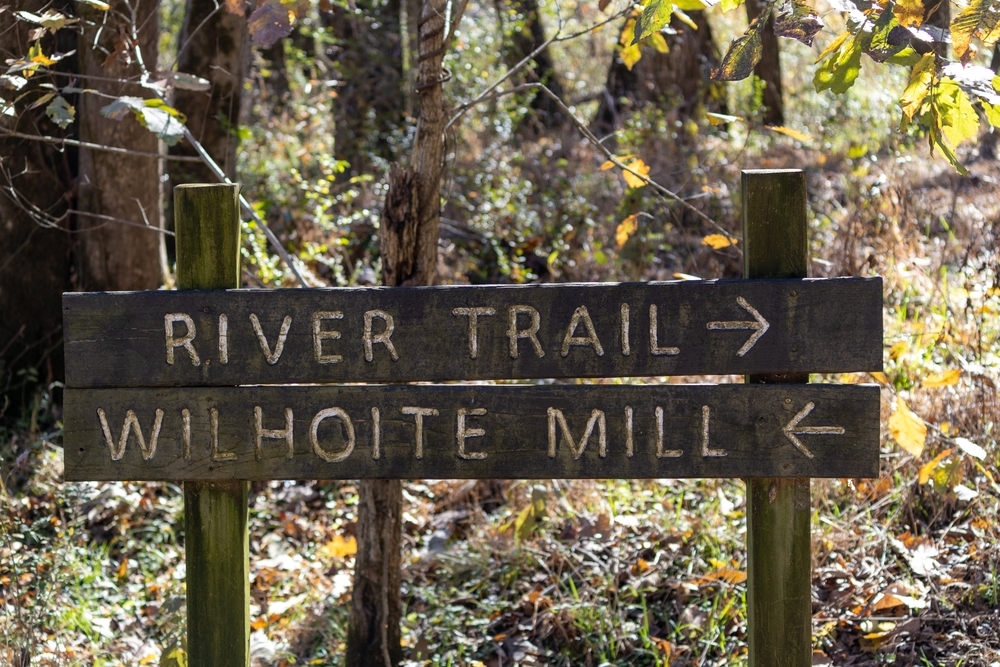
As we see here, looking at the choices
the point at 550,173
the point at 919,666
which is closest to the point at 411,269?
the point at 919,666

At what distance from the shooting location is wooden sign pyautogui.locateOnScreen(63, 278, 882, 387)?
2.28 metres

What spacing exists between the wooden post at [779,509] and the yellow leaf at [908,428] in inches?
27.2

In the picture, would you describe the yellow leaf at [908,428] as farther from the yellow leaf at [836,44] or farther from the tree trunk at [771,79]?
the tree trunk at [771,79]

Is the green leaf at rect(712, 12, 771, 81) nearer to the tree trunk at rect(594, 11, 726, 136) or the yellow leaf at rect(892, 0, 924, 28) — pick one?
the yellow leaf at rect(892, 0, 924, 28)

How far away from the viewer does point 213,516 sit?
2424 millimetres

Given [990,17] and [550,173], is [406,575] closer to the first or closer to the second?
[990,17]

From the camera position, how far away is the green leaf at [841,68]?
245 cm

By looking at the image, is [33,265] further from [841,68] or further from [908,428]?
[908,428]

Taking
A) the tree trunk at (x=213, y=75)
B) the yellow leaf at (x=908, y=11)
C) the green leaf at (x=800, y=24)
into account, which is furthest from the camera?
the tree trunk at (x=213, y=75)

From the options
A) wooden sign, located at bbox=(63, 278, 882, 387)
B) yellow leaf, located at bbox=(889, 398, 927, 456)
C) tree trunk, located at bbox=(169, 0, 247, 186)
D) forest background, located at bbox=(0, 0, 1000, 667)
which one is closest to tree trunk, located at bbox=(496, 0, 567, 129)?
forest background, located at bbox=(0, 0, 1000, 667)

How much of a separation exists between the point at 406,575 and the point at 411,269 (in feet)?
5.08

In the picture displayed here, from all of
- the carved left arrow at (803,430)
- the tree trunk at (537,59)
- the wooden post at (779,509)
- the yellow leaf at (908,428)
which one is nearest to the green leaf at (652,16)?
the wooden post at (779,509)

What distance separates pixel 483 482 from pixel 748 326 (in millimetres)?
2588

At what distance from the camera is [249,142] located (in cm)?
860
